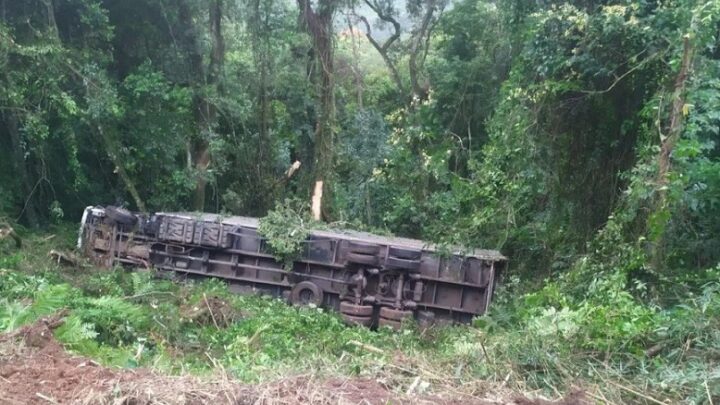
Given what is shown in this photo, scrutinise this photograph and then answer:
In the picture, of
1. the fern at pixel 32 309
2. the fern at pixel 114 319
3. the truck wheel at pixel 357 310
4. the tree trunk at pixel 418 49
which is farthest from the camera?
the tree trunk at pixel 418 49

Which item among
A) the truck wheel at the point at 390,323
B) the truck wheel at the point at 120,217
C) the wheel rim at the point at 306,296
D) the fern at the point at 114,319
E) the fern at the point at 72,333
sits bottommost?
the truck wheel at the point at 390,323

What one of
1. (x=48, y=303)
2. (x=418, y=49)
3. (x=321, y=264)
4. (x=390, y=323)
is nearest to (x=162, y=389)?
(x=48, y=303)

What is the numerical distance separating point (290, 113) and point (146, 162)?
7.02m

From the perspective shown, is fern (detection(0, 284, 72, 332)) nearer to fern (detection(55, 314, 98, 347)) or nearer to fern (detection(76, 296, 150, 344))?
fern (detection(76, 296, 150, 344))

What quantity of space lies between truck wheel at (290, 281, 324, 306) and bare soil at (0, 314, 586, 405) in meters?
9.25

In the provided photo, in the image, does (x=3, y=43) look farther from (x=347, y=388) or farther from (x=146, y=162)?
(x=347, y=388)

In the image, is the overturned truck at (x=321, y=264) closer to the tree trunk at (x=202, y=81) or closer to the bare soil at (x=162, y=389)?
the tree trunk at (x=202, y=81)

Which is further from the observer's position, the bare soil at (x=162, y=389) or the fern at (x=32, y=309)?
the fern at (x=32, y=309)

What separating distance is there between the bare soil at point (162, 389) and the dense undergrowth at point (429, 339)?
0.55 m

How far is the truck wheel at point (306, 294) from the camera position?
50.4 ft

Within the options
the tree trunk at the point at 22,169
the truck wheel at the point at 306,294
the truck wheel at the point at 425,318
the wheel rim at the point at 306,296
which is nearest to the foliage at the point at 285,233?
the truck wheel at the point at 306,294

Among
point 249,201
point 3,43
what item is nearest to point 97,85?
point 3,43

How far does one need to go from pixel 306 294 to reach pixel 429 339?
3.70 metres

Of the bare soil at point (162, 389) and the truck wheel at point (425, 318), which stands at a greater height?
the bare soil at point (162, 389)
